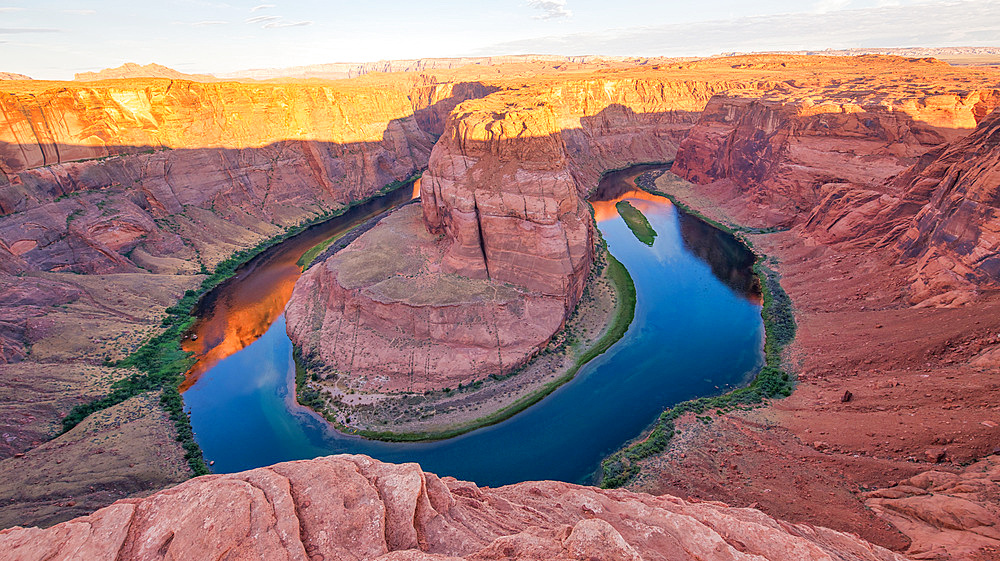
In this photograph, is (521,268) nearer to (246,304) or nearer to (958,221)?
(246,304)

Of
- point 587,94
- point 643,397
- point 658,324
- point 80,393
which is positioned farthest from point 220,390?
point 587,94

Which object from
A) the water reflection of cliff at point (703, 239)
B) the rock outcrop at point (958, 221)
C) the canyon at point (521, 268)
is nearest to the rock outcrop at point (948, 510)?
the canyon at point (521, 268)

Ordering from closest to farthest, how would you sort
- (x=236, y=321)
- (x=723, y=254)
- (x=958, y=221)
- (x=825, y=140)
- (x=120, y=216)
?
(x=958, y=221)
(x=236, y=321)
(x=120, y=216)
(x=723, y=254)
(x=825, y=140)

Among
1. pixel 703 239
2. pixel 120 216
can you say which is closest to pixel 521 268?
pixel 703 239

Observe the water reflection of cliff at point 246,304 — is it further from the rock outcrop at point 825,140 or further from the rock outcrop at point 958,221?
the rock outcrop at point 825,140

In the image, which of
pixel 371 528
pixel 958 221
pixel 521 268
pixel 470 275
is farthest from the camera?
pixel 470 275

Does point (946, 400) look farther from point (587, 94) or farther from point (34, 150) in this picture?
point (587, 94)
